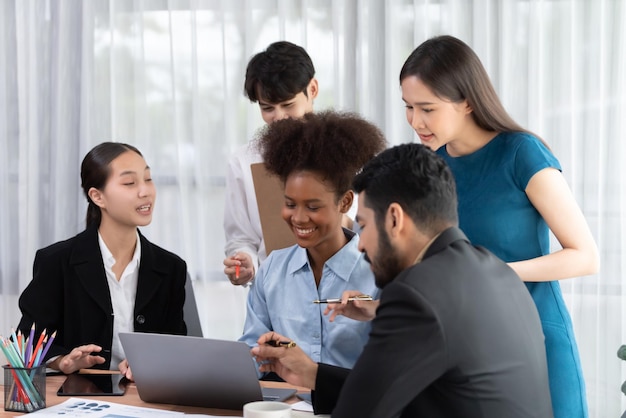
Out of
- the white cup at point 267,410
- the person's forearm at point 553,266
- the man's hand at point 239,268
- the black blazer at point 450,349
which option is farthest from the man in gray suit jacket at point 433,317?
the man's hand at point 239,268

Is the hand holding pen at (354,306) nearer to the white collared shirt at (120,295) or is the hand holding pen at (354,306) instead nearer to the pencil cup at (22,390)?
the pencil cup at (22,390)

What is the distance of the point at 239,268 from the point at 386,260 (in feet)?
3.63

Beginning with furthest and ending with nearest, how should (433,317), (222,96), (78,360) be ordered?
(222,96) → (78,360) → (433,317)

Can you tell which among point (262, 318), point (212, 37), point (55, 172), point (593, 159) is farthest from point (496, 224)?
point (55, 172)

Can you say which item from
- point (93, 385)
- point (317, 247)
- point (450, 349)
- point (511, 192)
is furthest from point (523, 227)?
point (93, 385)

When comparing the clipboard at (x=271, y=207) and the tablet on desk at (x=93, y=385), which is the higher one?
the clipboard at (x=271, y=207)

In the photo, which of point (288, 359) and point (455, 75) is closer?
point (288, 359)

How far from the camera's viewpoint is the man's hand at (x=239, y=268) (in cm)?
249

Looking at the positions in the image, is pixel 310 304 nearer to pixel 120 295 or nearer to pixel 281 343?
pixel 281 343

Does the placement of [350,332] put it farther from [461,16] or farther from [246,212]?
[461,16]

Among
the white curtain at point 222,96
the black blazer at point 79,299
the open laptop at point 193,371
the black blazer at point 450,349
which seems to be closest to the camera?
the black blazer at point 450,349

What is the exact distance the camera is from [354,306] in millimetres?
1826

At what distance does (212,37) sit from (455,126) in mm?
2134

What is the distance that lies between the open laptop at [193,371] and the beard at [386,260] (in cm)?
38
